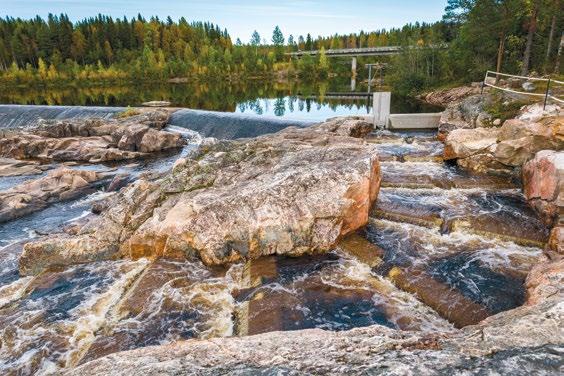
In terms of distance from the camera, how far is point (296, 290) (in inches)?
347

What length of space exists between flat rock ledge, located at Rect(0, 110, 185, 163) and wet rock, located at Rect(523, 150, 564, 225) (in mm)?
24789

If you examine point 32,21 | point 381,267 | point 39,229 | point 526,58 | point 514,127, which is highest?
point 32,21

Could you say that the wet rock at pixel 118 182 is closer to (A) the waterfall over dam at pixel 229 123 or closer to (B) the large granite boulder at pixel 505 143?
(A) the waterfall over dam at pixel 229 123

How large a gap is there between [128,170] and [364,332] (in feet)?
75.5

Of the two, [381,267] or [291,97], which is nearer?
[381,267]

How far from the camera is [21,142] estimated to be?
94.7ft

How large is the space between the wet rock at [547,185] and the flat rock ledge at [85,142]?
81.3ft

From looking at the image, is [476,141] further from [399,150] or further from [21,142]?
[21,142]

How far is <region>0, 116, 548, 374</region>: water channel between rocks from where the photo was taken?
25.2 feet

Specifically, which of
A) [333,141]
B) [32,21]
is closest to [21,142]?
[333,141]

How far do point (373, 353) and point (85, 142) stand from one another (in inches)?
1208

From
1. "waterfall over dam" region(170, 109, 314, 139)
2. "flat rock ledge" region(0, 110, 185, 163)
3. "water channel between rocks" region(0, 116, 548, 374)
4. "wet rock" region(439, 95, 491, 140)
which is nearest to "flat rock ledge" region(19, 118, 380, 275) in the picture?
"water channel between rocks" region(0, 116, 548, 374)

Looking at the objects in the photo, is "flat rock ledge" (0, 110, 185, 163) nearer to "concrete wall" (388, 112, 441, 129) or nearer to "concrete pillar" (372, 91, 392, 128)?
"concrete pillar" (372, 91, 392, 128)

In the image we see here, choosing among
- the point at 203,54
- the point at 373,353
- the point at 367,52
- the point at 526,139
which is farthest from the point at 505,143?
the point at 203,54
